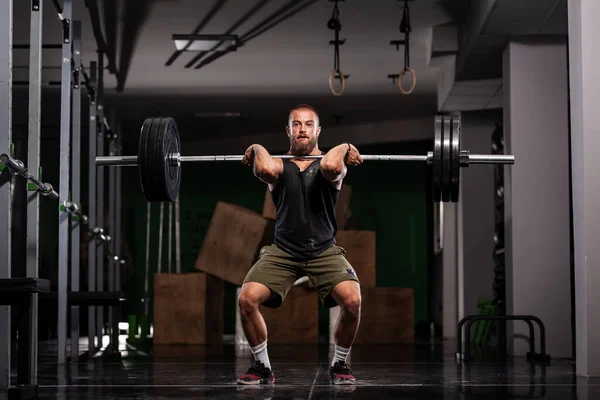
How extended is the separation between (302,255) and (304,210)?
16cm

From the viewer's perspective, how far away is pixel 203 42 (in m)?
7.21

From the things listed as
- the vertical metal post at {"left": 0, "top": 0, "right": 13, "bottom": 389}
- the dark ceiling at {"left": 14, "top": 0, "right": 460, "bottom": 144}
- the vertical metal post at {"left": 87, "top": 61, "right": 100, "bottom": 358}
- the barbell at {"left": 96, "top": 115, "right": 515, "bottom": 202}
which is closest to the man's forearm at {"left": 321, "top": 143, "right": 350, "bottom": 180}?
the barbell at {"left": 96, "top": 115, "right": 515, "bottom": 202}

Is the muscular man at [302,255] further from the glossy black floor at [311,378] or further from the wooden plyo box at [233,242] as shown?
the wooden plyo box at [233,242]

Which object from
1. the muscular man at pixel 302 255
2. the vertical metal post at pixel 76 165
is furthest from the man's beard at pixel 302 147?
the vertical metal post at pixel 76 165

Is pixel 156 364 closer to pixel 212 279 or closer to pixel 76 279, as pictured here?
pixel 76 279

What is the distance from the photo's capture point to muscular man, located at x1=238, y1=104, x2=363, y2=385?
3.38 m

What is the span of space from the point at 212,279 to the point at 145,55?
6.36 ft

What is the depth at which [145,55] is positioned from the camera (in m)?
7.77

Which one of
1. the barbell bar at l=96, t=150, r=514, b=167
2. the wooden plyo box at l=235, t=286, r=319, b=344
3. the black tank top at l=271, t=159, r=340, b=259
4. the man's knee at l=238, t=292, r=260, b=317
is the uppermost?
the barbell bar at l=96, t=150, r=514, b=167

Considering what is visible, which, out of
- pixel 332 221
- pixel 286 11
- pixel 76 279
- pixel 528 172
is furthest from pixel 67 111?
pixel 528 172

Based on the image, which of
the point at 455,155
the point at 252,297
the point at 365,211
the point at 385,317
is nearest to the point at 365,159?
the point at 455,155

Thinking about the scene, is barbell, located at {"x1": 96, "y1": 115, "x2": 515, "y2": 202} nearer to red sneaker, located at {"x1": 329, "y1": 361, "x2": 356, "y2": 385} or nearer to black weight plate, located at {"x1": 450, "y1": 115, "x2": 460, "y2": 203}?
black weight plate, located at {"x1": 450, "y1": 115, "x2": 460, "y2": 203}

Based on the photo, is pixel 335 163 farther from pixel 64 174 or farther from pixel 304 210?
pixel 64 174

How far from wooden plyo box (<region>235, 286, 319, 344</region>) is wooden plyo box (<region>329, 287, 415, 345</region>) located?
0.19 metres
